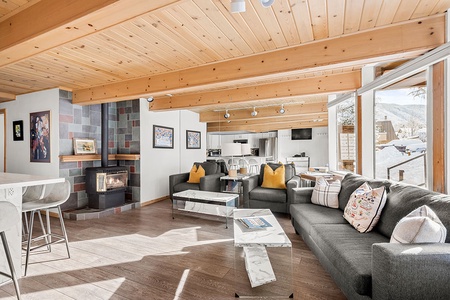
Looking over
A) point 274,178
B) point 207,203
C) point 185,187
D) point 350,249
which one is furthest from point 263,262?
point 185,187

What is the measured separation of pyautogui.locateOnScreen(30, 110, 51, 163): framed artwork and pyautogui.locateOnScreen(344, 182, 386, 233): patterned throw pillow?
5058mm

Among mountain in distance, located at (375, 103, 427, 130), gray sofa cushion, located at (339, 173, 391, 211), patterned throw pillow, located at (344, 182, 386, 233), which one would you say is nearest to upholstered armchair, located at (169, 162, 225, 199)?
gray sofa cushion, located at (339, 173, 391, 211)

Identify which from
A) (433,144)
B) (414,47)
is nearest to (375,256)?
(433,144)

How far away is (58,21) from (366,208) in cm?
306

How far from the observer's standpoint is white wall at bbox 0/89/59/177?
4.38m

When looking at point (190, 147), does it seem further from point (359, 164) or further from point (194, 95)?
point (359, 164)

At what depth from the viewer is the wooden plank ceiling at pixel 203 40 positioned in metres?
1.93

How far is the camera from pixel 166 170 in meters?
6.00

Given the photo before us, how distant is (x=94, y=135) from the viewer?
498 cm

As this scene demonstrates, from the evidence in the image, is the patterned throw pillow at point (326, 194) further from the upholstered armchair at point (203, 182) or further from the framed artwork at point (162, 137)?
the framed artwork at point (162, 137)

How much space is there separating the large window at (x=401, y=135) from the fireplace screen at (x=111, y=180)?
4.65 metres

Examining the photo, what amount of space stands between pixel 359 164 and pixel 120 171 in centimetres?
446

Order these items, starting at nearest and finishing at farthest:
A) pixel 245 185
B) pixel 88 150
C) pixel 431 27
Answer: pixel 431 27, pixel 245 185, pixel 88 150

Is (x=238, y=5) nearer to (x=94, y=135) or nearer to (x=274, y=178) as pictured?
(x=274, y=178)
